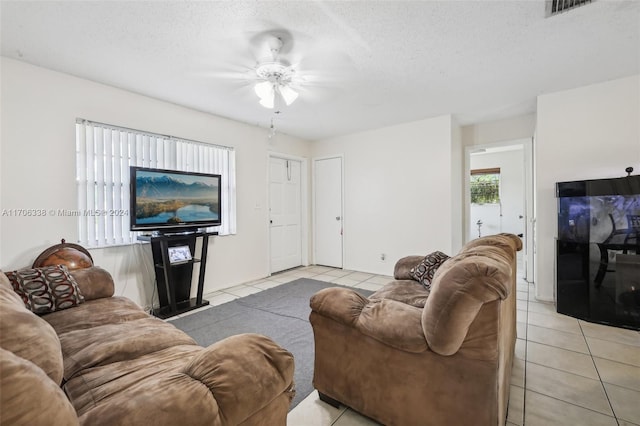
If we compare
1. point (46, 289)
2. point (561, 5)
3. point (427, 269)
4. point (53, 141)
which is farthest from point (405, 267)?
point (53, 141)

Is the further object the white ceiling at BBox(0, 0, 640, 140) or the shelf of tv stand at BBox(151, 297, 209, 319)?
the shelf of tv stand at BBox(151, 297, 209, 319)

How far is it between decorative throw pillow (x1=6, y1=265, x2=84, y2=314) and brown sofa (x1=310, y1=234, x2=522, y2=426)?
177cm

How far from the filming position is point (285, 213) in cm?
527

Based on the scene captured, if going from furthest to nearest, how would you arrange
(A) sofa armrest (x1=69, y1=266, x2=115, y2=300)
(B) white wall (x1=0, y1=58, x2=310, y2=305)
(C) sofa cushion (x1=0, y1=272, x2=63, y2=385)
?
(B) white wall (x1=0, y1=58, x2=310, y2=305) → (A) sofa armrest (x1=69, y1=266, x2=115, y2=300) → (C) sofa cushion (x1=0, y1=272, x2=63, y2=385)

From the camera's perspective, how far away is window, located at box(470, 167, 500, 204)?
284 inches

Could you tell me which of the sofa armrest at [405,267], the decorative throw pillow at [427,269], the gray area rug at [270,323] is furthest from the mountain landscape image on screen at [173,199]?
the decorative throw pillow at [427,269]

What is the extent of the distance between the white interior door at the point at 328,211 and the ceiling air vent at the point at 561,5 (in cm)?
359

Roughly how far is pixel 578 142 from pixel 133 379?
4.44 meters

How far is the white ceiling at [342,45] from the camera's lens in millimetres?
1876

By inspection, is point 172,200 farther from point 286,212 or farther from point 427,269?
point 427,269

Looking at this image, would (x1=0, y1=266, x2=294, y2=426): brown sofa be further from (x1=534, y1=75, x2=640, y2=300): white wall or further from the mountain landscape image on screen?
(x1=534, y1=75, x2=640, y2=300): white wall

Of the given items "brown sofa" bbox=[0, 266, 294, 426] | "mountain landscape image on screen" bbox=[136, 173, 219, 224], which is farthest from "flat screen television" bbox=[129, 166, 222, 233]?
"brown sofa" bbox=[0, 266, 294, 426]

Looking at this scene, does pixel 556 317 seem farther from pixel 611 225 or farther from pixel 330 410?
pixel 330 410

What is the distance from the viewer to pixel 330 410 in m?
1.68
